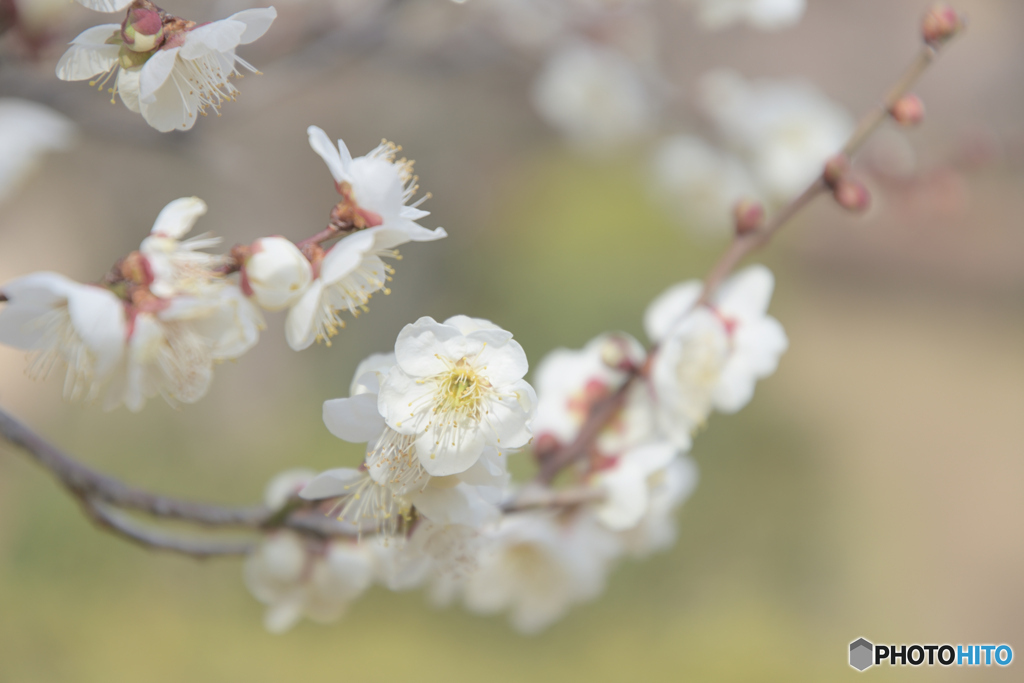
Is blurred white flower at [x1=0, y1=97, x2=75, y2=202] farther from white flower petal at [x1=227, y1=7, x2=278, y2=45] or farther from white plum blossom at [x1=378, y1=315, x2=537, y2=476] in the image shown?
white plum blossom at [x1=378, y1=315, x2=537, y2=476]

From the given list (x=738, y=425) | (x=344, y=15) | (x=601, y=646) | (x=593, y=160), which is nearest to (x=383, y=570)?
(x=344, y=15)

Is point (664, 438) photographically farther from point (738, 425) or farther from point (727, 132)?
point (738, 425)

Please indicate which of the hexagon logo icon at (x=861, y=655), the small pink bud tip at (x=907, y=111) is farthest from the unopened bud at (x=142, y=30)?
the hexagon logo icon at (x=861, y=655)

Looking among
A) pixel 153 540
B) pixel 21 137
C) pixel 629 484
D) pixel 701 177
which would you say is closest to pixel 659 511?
pixel 629 484

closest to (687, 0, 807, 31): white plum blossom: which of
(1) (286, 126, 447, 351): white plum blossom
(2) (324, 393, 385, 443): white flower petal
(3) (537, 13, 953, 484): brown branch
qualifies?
(3) (537, 13, 953, 484): brown branch

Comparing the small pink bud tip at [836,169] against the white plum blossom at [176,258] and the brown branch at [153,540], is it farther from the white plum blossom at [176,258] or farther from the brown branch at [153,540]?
the brown branch at [153,540]

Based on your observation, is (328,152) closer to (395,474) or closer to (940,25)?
(395,474)
